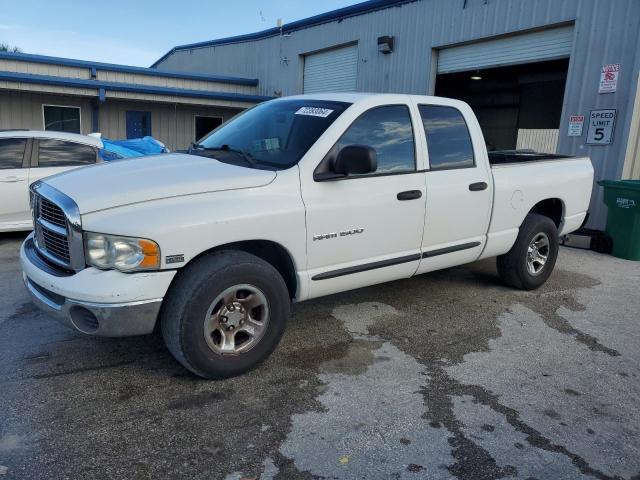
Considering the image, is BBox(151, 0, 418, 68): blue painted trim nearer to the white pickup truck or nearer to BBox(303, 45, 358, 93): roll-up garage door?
BBox(303, 45, 358, 93): roll-up garage door

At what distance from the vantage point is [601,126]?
8836 millimetres

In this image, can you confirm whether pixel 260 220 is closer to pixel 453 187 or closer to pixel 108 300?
pixel 108 300

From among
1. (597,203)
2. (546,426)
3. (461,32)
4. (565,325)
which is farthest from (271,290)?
Answer: (461,32)

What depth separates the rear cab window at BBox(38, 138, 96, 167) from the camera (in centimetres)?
748

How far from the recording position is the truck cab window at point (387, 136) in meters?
4.03

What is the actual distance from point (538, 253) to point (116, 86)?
13.2m

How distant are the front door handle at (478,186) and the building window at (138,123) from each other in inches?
564

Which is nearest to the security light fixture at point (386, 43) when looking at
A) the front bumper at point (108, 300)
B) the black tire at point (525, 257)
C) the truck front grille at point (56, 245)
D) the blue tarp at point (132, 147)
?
the blue tarp at point (132, 147)

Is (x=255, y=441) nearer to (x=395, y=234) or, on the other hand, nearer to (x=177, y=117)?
(x=395, y=234)

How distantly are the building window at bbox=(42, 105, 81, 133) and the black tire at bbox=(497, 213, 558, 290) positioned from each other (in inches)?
550

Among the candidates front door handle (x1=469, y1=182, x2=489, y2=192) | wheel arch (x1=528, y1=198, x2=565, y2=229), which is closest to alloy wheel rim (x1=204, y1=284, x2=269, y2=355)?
front door handle (x1=469, y1=182, x2=489, y2=192)

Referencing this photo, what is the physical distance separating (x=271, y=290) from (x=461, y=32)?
9773mm

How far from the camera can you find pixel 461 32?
11.3 meters

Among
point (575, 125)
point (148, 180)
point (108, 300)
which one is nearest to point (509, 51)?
point (575, 125)
